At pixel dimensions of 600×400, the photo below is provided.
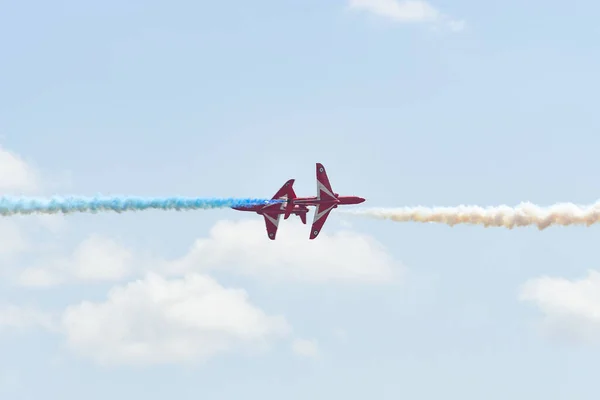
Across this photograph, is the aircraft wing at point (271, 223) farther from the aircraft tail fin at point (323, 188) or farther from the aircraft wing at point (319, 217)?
the aircraft tail fin at point (323, 188)

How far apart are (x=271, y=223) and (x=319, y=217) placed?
4.52 meters

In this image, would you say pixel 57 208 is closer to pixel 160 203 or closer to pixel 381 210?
pixel 160 203

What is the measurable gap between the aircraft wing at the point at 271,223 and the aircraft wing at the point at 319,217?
3186mm

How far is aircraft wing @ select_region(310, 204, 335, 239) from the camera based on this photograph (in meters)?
134

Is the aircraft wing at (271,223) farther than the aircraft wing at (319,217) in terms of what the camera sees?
Yes

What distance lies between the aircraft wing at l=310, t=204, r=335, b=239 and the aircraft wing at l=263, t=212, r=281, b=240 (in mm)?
3186

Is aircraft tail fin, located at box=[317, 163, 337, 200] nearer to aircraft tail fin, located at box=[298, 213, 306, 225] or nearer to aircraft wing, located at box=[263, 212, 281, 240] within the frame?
aircraft tail fin, located at box=[298, 213, 306, 225]

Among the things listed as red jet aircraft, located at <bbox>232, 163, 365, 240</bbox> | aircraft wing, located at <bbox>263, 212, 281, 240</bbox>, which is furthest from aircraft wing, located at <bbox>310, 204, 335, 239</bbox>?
aircraft wing, located at <bbox>263, 212, 281, 240</bbox>

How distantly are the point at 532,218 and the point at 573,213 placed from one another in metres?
3.62

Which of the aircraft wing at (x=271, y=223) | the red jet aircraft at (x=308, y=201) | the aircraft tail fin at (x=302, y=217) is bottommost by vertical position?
the aircraft wing at (x=271, y=223)

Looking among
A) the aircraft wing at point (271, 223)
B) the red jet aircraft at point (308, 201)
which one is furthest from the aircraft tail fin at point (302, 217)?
the aircraft wing at point (271, 223)

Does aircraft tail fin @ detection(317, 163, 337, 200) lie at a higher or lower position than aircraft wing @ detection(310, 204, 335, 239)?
higher

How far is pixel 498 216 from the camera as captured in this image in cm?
13525

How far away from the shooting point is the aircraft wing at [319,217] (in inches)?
A: 5256
